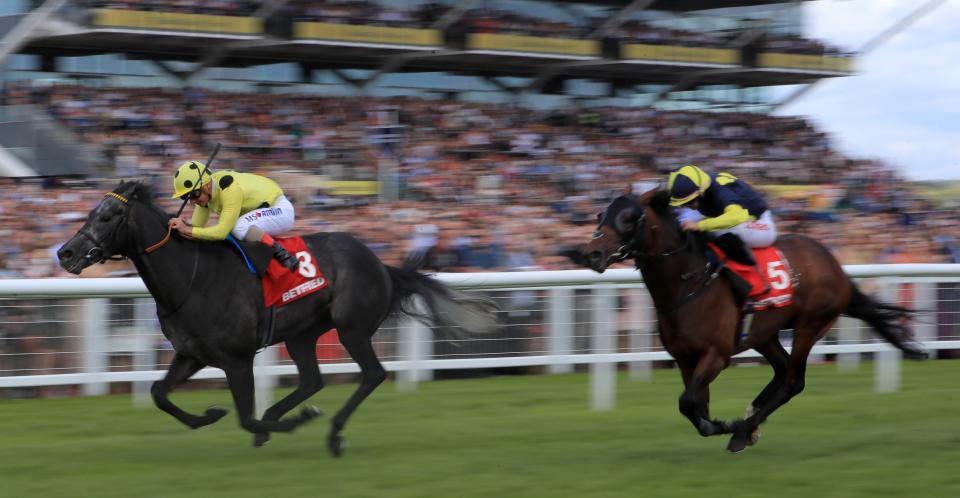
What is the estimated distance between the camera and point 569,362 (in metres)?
7.63

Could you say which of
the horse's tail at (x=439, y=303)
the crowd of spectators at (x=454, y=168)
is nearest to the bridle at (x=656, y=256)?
the horse's tail at (x=439, y=303)

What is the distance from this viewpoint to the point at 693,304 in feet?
18.7

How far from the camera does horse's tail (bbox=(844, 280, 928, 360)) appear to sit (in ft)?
22.2

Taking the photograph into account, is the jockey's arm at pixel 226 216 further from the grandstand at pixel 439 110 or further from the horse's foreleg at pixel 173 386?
the grandstand at pixel 439 110

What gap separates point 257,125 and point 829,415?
35.2 feet

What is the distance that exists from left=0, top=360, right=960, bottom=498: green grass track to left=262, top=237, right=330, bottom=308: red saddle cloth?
70 centimetres

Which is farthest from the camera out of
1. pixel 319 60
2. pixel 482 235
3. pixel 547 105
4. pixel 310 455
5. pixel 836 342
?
pixel 547 105

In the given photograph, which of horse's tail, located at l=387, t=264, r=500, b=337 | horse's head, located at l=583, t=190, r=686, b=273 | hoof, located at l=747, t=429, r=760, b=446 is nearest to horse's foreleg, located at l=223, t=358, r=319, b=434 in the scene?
horse's tail, located at l=387, t=264, r=500, b=337

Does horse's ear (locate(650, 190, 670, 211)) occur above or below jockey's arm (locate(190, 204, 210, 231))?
above

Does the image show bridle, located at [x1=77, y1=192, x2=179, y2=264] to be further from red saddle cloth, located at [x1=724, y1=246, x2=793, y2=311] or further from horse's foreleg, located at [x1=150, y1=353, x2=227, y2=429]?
red saddle cloth, located at [x1=724, y1=246, x2=793, y2=311]

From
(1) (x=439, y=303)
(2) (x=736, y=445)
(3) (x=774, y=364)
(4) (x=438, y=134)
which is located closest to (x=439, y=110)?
(4) (x=438, y=134)

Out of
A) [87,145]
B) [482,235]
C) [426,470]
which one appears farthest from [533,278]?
[87,145]

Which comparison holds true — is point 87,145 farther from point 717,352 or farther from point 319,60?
point 717,352

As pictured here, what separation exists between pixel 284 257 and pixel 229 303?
353 mm
